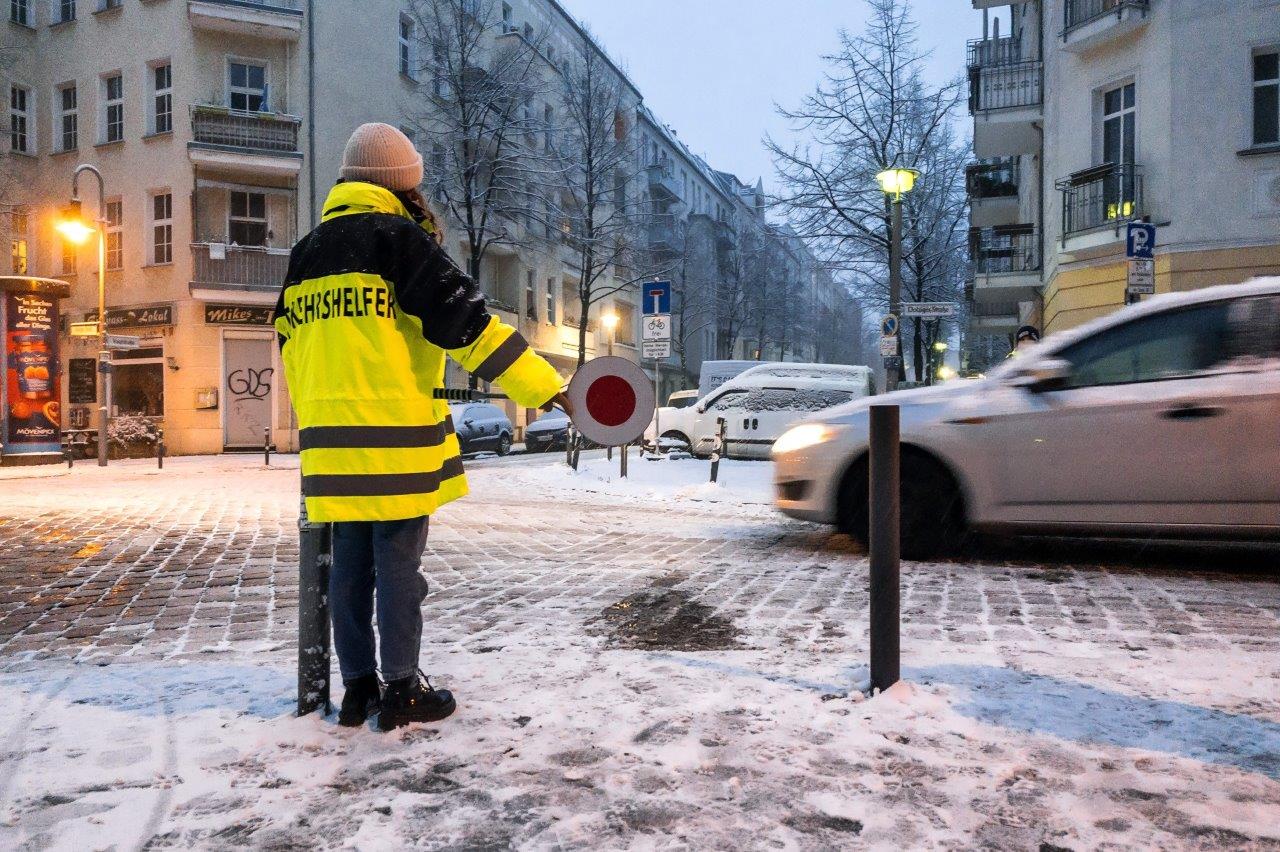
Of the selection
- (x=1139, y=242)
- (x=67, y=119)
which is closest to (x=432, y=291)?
(x=1139, y=242)

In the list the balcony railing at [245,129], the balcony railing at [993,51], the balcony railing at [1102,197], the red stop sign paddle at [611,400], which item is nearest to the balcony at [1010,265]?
the balcony railing at [993,51]

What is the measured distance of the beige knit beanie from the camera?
9.53 ft

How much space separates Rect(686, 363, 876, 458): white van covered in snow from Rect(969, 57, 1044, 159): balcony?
31.4 ft

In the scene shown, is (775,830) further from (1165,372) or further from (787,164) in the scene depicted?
(787,164)

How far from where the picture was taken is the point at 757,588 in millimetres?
5344

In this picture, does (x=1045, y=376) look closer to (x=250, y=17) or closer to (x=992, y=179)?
(x=250, y=17)


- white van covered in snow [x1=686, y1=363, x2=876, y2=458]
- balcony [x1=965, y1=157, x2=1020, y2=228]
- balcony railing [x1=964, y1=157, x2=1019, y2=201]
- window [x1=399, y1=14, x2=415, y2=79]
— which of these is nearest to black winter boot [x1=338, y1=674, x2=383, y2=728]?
white van covered in snow [x1=686, y1=363, x2=876, y2=458]

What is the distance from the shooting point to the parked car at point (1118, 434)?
5.42 metres

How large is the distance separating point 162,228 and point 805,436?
23.7 m

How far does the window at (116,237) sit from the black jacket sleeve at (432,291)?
26.8m

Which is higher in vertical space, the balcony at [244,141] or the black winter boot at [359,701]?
the balcony at [244,141]

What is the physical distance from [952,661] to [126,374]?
26520 mm

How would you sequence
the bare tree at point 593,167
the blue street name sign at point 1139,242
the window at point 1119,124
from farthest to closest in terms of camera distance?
the bare tree at point 593,167
the window at point 1119,124
the blue street name sign at point 1139,242

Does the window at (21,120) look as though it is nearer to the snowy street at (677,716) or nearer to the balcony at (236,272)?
the balcony at (236,272)
